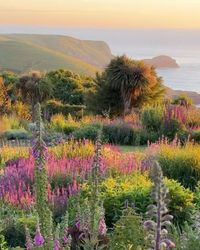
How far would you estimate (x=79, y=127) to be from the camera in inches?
711

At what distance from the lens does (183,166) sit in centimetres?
1045

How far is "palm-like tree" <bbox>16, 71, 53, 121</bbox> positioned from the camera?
1359 inches

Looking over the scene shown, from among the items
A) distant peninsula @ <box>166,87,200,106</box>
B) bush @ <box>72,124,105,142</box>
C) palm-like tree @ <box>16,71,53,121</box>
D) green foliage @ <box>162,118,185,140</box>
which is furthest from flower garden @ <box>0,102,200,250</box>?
palm-like tree @ <box>16,71,53,121</box>

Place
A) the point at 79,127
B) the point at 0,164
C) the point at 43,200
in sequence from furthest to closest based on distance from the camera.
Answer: the point at 79,127, the point at 0,164, the point at 43,200

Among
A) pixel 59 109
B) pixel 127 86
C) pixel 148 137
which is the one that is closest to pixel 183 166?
pixel 148 137

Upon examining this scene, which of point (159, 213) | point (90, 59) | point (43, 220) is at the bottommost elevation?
point (90, 59)

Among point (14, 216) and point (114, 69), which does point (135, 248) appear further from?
point (114, 69)

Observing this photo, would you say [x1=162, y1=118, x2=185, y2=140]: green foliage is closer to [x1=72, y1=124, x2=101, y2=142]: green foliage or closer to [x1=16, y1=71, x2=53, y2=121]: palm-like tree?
[x1=72, y1=124, x2=101, y2=142]: green foliage

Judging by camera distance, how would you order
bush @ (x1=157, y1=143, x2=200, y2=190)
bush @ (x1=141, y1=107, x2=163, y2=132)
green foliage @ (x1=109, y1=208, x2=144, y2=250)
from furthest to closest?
bush @ (x1=141, y1=107, x2=163, y2=132)
bush @ (x1=157, y1=143, x2=200, y2=190)
green foliage @ (x1=109, y1=208, x2=144, y2=250)

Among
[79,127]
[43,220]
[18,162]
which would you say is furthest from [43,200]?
[79,127]

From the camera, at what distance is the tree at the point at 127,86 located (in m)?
26.1

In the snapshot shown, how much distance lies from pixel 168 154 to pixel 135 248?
766cm

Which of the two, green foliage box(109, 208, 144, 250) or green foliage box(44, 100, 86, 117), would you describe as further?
green foliage box(44, 100, 86, 117)

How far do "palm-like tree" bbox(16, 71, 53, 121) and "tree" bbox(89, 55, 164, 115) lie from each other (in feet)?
22.7
